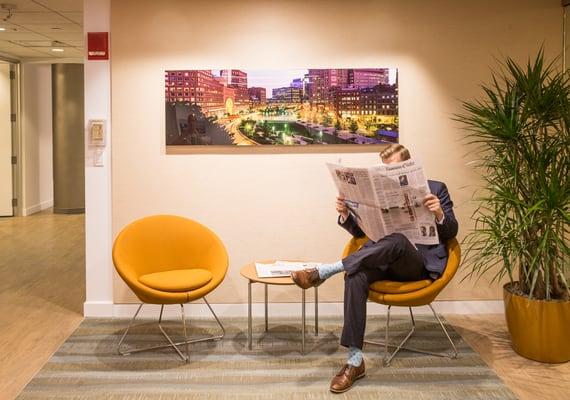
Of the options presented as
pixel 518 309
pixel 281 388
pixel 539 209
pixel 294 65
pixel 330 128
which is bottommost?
pixel 281 388

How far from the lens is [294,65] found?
4.63 m

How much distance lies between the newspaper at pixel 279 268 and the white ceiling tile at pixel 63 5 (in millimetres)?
3395

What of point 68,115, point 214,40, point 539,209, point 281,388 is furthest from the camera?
point 68,115

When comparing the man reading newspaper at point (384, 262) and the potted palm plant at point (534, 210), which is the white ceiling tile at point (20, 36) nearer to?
the man reading newspaper at point (384, 262)

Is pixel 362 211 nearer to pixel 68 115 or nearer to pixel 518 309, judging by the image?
pixel 518 309

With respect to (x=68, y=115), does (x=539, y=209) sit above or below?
below

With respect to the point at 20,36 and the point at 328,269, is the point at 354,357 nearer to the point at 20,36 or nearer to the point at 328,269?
the point at 328,269

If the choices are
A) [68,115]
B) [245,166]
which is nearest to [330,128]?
[245,166]

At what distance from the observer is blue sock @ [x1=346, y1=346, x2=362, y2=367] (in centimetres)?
343

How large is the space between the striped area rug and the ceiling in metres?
Answer: 3.49

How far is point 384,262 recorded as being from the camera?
3547mm

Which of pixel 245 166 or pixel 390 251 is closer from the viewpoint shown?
pixel 390 251

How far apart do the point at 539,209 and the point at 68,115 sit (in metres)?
8.90

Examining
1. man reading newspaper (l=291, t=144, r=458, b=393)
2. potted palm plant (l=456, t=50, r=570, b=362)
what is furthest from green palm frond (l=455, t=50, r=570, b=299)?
man reading newspaper (l=291, t=144, r=458, b=393)
